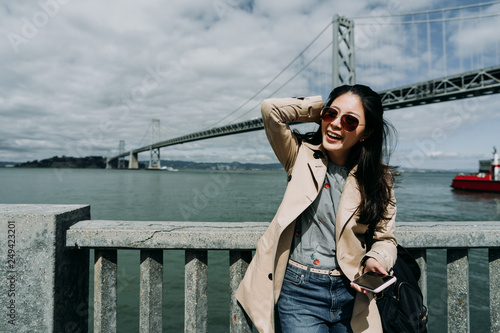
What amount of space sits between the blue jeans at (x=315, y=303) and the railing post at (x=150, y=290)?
21.8 inches

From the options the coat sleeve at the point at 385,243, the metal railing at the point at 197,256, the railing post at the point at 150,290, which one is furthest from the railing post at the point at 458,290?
the railing post at the point at 150,290

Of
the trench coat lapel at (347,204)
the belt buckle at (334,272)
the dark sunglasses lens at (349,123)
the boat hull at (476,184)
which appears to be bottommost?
the boat hull at (476,184)

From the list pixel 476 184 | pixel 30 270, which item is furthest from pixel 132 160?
pixel 30 270

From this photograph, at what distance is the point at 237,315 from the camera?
4.51 ft

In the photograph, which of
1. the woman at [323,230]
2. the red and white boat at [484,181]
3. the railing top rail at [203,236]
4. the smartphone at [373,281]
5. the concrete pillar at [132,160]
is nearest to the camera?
the smartphone at [373,281]

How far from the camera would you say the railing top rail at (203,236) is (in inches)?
52.4

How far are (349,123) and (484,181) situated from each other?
29.8 metres

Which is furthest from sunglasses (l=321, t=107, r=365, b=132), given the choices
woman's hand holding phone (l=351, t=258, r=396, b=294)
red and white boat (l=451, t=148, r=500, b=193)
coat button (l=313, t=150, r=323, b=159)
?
red and white boat (l=451, t=148, r=500, b=193)

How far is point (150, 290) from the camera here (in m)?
1.37

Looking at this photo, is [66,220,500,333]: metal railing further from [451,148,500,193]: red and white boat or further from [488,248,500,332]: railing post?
[451,148,500,193]: red and white boat

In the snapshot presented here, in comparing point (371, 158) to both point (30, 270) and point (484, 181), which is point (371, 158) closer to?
point (30, 270)

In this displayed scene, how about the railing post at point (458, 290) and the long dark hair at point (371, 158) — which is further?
the railing post at point (458, 290)

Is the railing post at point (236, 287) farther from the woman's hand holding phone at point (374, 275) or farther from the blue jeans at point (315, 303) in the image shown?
the woman's hand holding phone at point (374, 275)

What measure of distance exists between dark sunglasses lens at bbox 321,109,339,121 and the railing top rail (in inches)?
21.6
